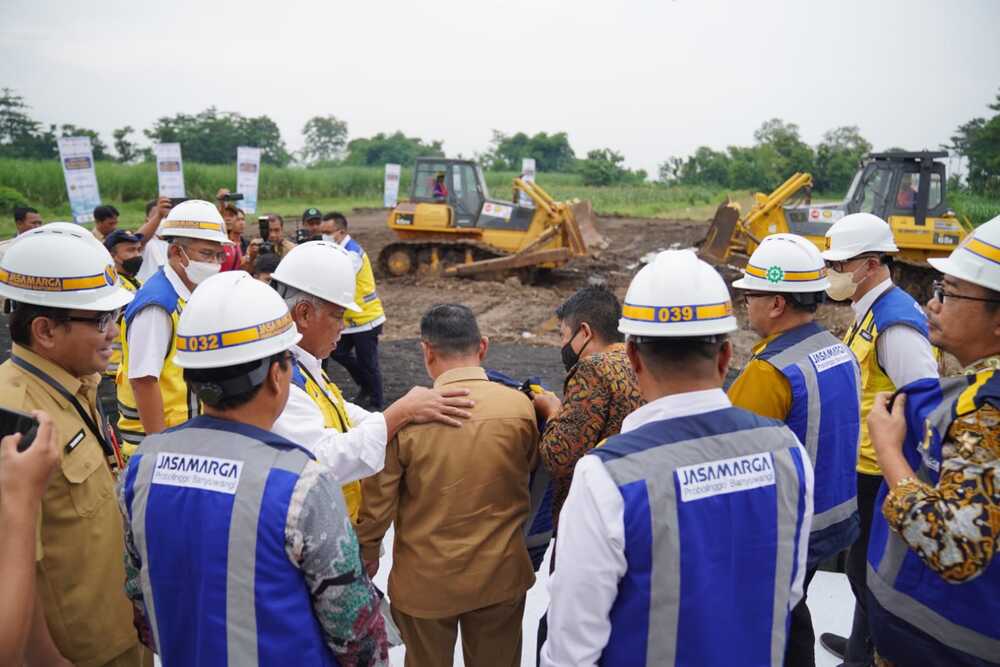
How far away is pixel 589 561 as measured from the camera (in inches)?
61.7

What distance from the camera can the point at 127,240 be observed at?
5.27 metres

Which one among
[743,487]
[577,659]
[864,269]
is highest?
[864,269]

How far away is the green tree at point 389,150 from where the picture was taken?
5803cm

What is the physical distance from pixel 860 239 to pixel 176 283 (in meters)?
3.30

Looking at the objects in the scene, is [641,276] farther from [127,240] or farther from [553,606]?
[127,240]

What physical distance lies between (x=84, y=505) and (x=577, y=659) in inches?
59.8

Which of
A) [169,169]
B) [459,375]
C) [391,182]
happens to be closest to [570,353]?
[459,375]

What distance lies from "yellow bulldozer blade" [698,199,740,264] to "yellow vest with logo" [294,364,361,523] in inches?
512

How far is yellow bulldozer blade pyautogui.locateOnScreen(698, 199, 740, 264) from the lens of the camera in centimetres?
1434

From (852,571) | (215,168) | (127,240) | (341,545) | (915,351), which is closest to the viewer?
(341,545)

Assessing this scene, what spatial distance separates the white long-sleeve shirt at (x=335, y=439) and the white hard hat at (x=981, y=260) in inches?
68.4

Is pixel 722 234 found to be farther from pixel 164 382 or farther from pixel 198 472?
pixel 198 472

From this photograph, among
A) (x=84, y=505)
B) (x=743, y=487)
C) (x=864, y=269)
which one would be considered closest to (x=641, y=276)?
(x=743, y=487)

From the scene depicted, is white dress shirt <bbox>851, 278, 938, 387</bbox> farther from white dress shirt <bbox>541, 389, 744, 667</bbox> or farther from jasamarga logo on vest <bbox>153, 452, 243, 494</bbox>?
jasamarga logo on vest <bbox>153, 452, 243, 494</bbox>
